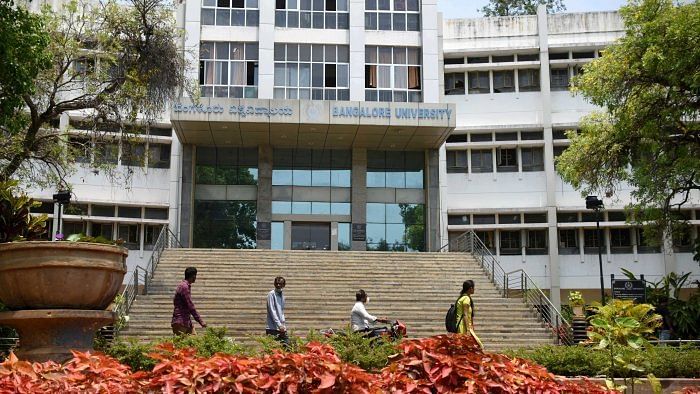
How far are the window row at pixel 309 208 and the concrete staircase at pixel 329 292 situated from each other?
19.1 ft

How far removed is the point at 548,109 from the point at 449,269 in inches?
508

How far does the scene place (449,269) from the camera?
24.7 meters

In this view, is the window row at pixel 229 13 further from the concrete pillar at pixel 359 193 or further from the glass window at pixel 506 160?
the glass window at pixel 506 160

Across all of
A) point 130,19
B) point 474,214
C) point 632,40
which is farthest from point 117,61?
point 474,214

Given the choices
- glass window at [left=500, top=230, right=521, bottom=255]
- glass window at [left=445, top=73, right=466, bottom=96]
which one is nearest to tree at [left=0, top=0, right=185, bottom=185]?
glass window at [left=445, top=73, right=466, bottom=96]

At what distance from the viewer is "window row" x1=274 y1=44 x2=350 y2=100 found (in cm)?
3159

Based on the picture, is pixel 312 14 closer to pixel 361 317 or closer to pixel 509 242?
pixel 509 242

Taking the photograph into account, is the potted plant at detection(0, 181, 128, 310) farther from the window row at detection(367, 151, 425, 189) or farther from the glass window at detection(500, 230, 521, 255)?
the glass window at detection(500, 230, 521, 255)

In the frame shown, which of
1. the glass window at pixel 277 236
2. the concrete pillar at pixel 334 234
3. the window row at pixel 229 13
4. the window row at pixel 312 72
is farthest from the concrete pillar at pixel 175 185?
the concrete pillar at pixel 334 234

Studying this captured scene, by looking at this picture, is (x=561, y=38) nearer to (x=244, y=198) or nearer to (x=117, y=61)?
(x=244, y=198)

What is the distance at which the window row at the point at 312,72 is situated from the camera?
31.6 meters

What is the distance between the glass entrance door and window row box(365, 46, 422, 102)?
18.5 feet

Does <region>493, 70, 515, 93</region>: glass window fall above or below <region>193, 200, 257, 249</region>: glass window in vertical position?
above

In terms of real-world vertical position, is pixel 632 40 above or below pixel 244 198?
above
